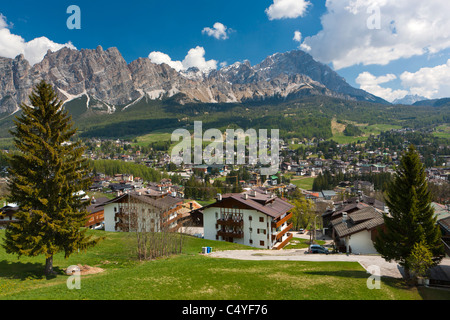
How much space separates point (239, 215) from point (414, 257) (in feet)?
116

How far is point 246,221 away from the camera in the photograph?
170 ft

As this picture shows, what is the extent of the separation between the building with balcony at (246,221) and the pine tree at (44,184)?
3382 centimetres

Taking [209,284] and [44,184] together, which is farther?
[44,184]

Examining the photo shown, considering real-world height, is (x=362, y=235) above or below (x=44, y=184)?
below

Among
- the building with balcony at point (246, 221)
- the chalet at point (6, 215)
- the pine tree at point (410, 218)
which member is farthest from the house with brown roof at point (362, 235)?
the chalet at point (6, 215)

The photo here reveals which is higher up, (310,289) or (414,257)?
(414,257)

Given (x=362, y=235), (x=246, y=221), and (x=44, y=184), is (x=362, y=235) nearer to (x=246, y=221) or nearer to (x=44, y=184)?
(x=246, y=221)

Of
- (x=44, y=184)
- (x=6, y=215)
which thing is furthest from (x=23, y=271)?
(x=6, y=215)

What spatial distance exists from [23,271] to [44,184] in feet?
24.8

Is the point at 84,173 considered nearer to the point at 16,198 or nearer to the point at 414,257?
the point at 16,198

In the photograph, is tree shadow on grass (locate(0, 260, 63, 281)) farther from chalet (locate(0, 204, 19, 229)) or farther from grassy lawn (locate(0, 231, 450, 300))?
chalet (locate(0, 204, 19, 229))

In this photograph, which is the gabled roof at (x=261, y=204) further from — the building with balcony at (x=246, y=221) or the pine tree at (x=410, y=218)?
the pine tree at (x=410, y=218)

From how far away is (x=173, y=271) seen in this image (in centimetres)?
2234
